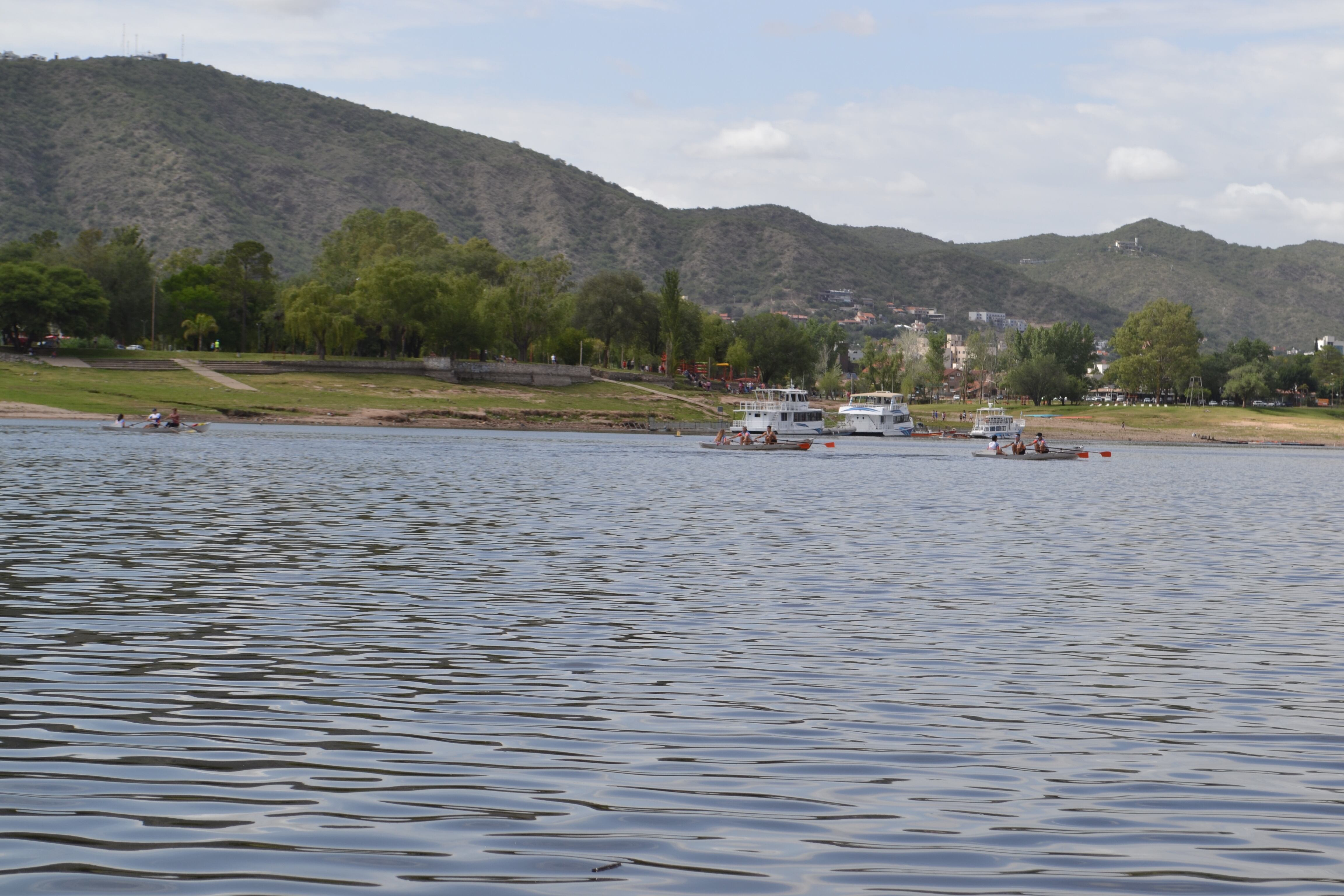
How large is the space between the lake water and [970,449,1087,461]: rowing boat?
6736 cm

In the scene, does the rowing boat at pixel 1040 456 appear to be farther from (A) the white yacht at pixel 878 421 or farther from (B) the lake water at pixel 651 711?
(B) the lake water at pixel 651 711

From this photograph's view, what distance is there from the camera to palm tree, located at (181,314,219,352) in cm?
16738

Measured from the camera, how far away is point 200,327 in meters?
168

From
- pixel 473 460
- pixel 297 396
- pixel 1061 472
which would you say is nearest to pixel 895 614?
pixel 473 460

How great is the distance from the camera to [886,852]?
32.3ft

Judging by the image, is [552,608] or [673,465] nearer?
[552,608]

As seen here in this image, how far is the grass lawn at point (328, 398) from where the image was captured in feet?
382

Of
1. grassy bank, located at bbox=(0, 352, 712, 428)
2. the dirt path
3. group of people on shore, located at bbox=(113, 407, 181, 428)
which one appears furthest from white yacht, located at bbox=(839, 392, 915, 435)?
group of people on shore, located at bbox=(113, 407, 181, 428)

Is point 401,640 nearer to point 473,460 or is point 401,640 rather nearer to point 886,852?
point 886,852

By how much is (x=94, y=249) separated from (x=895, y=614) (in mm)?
173809

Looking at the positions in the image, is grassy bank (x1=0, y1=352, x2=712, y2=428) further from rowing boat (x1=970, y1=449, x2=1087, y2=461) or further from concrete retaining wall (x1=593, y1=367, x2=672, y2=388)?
rowing boat (x1=970, y1=449, x2=1087, y2=461)

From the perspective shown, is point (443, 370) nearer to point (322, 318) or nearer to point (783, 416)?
point (322, 318)

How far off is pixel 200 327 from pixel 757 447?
3566 inches

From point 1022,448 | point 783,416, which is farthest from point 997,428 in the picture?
point 1022,448
